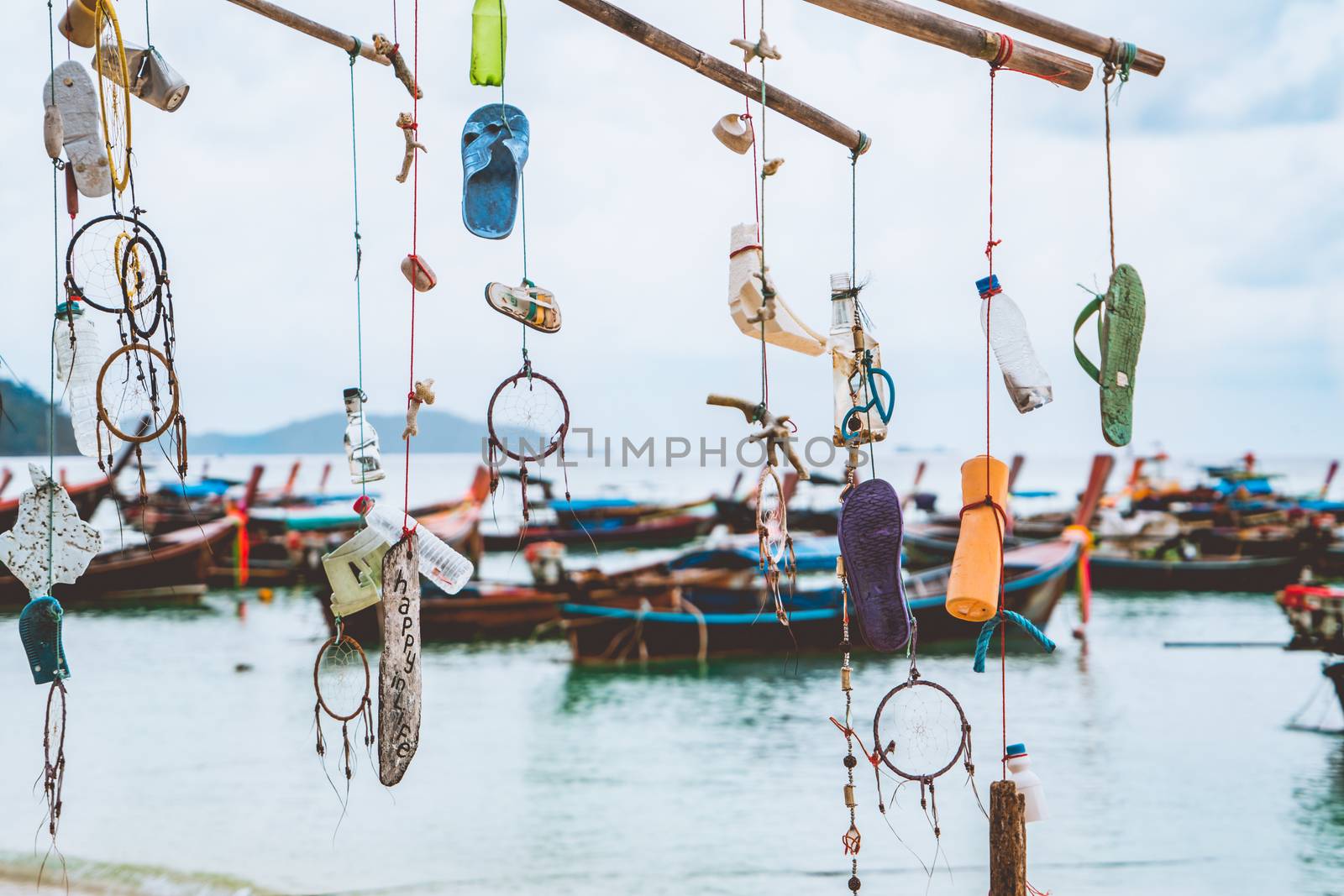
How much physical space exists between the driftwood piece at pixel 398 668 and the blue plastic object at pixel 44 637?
2.15 ft

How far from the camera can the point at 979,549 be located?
209cm

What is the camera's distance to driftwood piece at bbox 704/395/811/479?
1.95m

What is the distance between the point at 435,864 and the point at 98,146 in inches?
207

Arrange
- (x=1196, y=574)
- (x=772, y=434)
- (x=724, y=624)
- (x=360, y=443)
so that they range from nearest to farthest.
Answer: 1. (x=772, y=434)
2. (x=360, y=443)
3. (x=724, y=624)
4. (x=1196, y=574)

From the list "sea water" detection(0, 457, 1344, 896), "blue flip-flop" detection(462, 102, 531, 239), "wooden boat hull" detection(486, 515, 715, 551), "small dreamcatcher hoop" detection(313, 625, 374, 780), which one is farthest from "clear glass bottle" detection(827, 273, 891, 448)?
"wooden boat hull" detection(486, 515, 715, 551)

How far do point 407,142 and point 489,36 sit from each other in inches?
10.4

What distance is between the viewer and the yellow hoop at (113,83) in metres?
1.95

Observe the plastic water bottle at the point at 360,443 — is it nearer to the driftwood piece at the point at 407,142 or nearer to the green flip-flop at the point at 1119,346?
the driftwood piece at the point at 407,142

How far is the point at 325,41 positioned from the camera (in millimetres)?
2193

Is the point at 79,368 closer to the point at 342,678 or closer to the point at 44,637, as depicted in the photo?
the point at 44,637

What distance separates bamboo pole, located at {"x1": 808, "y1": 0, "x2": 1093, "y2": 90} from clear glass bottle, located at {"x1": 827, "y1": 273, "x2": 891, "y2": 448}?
46 cm

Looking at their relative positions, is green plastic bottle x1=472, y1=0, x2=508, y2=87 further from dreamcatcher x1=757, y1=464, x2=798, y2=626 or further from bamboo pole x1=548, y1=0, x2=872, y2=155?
dreamcatcher x1=757, y1=464, x2=798, y2=626

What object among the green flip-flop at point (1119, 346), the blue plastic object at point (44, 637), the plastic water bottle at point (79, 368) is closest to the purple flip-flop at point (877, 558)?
the green flip-flop at point (1119, 346)

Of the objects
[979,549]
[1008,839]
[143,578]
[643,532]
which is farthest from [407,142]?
[643,532]
